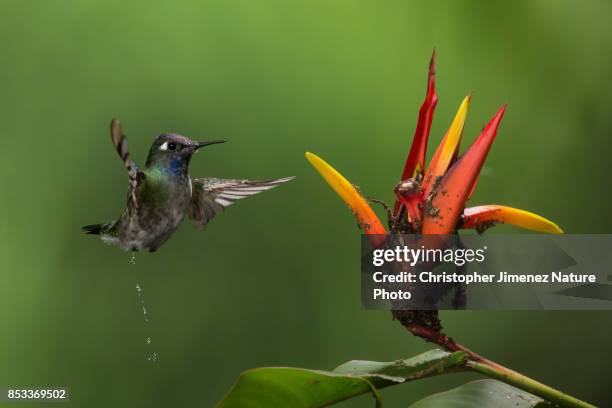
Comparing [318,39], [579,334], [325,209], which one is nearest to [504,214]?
[325,209]

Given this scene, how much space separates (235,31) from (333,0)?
0.75 feet

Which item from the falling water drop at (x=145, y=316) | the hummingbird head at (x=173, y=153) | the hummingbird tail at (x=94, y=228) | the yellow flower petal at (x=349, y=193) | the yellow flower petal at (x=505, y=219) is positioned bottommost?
the falling water drop at (x=145, y=316)

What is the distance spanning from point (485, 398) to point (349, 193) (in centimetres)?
21

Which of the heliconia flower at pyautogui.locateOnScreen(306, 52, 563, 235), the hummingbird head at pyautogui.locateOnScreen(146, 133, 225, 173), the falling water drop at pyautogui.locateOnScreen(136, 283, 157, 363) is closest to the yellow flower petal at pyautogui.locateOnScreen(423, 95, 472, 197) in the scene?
the heliconia flower at pyautogui.locateOnScreen(306, 52, 563, 235)

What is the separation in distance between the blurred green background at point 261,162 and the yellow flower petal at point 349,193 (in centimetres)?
84

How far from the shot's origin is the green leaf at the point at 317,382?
617 millimetres

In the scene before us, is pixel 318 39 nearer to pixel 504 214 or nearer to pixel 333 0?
pixel 333 0

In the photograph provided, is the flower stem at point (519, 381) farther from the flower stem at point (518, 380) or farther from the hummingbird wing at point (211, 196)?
the hummingbird wing at point (211, 196)

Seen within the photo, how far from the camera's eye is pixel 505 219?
67 cm

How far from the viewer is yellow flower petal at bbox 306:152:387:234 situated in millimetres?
645

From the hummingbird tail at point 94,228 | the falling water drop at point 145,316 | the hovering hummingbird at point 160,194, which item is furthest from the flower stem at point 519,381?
the falling water drop at point 145,316

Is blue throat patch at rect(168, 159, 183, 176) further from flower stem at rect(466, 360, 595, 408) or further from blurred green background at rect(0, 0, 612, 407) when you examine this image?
blurred green background at rect(0, 0, 612, 407)

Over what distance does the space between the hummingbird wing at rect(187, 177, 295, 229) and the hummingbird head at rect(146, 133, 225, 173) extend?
0.30 ft

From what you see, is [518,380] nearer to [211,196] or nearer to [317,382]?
[317,382]
